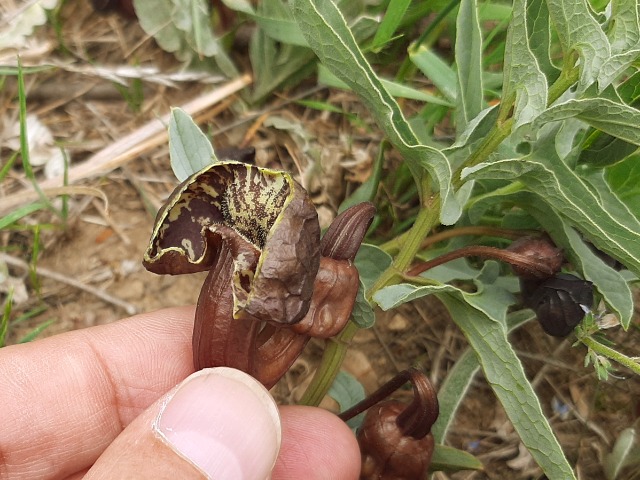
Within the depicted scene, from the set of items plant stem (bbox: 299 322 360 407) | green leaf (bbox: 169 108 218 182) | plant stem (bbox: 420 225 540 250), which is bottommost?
plant stem (bbox: 299 322 360 407)

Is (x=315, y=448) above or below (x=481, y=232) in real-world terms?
below

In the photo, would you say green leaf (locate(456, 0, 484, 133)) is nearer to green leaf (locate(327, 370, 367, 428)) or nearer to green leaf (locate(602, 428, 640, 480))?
green leaf (locate(327, 370, 367, 428))

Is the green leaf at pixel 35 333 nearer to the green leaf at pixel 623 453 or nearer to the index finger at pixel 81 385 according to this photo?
Result: the index finger at pixel 81 385

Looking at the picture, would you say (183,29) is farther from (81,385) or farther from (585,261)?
(585,261)

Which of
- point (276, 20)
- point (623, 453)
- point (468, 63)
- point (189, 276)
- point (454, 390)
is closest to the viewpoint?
point (468, 63)

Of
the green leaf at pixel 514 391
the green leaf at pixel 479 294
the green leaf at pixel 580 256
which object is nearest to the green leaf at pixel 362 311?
the green leaf at pixel 479 294

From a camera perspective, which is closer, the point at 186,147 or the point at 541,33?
the point at 541,33

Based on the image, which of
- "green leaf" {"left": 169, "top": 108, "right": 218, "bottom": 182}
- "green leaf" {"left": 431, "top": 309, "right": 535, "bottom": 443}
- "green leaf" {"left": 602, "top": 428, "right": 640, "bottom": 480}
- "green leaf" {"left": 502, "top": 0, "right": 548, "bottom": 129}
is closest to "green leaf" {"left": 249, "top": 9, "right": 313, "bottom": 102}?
"green leaf" {"left": 169, "top": 108, "right": 218, "bottom": 182}

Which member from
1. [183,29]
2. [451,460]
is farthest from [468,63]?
[183,29]
